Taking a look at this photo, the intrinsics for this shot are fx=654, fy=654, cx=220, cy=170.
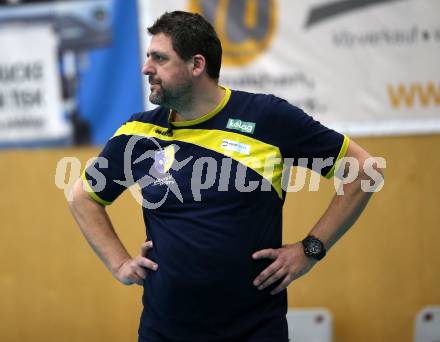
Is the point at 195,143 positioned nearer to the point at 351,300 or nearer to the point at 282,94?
the point at 282,94

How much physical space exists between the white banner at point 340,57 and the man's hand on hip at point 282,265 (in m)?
1.91

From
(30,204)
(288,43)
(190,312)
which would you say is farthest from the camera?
(30,204)

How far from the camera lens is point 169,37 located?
93.7 inches

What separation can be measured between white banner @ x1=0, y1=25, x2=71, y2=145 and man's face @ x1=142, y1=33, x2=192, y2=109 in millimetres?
2120

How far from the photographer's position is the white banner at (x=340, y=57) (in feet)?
13.6

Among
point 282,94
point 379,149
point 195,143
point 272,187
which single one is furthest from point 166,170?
point 379,149

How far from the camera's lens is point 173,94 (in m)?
2.37

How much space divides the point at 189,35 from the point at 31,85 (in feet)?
7.52

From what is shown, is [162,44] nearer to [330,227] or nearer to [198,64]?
[198,64]

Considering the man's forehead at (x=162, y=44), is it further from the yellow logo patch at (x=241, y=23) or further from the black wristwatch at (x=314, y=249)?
the yellow logo patch at (x=241, y=23)

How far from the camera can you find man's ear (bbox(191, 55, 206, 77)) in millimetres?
2406

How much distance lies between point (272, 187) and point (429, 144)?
223 cm

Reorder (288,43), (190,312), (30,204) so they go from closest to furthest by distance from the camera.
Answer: (190,312) < (288,43) < (30,204)

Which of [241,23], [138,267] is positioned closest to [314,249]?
[138,267]
